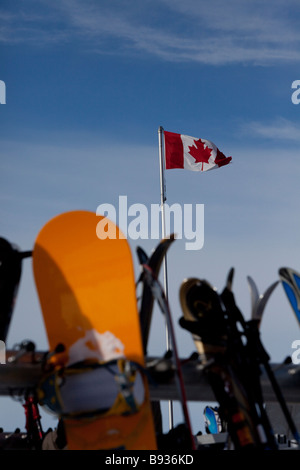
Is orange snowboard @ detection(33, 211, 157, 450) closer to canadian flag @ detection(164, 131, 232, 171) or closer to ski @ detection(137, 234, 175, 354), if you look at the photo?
ski @ detection(137, 234, 175, 354)

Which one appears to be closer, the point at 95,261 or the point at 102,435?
the point at 102,435

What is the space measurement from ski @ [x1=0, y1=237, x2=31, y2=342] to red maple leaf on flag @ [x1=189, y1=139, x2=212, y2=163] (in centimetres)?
877

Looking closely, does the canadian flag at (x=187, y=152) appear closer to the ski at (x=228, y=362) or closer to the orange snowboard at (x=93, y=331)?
the ski at (x=228, y=362)

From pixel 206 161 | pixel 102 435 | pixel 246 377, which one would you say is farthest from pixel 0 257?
pixel 206 161

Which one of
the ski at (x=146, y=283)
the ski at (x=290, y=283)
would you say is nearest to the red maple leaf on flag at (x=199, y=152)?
the ski at (x=290, y=283)

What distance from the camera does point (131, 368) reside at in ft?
15.1

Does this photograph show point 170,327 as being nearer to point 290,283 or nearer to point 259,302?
point 259,302

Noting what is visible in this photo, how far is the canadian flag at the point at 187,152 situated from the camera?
13.5 m

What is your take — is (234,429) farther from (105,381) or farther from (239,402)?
(105,381)

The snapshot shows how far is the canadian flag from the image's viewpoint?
13.5 m

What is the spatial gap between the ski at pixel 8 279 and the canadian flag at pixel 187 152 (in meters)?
8.67

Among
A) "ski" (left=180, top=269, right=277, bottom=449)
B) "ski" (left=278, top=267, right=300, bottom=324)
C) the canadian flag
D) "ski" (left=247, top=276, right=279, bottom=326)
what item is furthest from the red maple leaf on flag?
"ski" (left=180, top=269, right=277, bottom=449)

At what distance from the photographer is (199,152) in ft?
44.3
